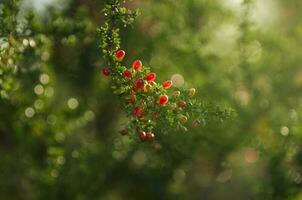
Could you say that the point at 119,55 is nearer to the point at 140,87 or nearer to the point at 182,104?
the point at 140,87

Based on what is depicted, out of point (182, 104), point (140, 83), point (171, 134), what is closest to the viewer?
point (140, 83)

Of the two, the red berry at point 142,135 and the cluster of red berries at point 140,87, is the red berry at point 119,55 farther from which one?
the red berry at point 142,135

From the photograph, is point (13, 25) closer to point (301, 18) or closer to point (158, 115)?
point (158, 115)

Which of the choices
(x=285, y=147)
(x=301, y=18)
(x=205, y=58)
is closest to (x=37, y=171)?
(x=205, y=58)

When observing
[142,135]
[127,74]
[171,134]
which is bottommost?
[142,135]

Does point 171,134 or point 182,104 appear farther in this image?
point 171,134

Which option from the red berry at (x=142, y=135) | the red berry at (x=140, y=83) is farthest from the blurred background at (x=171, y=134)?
the red berry at (x=140, y=83)

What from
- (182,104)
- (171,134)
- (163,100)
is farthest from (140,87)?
(171,134)

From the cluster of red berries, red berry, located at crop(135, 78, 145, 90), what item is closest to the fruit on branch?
the cluster of red berries
